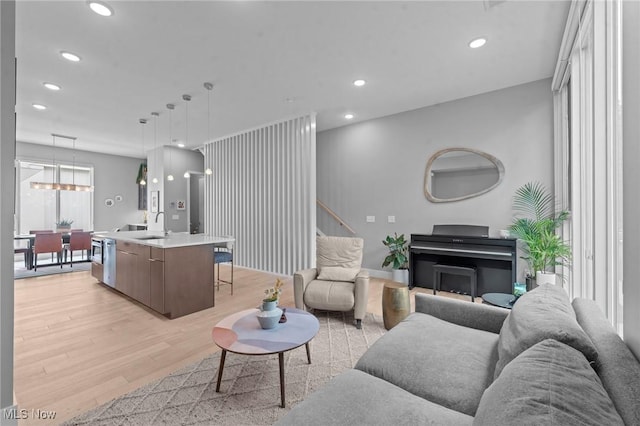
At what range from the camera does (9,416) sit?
63.6 inches

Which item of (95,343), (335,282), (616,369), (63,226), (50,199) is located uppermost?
(50,199)

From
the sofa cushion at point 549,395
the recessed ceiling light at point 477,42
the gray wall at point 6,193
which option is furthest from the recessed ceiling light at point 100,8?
the sofa cushion at point 549,395

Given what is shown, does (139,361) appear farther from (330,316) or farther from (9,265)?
A: (330,316)

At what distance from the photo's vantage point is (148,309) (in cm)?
362

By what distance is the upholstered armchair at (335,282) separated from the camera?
298cm

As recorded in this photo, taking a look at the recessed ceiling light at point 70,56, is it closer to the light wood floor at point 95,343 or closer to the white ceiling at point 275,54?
the white ceiling at point 275,54

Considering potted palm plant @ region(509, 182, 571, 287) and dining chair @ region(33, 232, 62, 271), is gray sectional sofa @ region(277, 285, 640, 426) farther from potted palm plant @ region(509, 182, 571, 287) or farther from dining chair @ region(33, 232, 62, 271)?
dining chair @ region(33, 232, 62, 271)

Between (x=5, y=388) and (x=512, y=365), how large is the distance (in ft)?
8.62

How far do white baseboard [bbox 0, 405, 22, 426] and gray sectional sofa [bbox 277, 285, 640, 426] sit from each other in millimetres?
1772

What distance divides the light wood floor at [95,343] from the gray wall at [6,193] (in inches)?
14.7

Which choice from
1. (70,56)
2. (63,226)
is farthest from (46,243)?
(70,56)

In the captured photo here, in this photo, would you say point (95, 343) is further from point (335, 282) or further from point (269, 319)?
point (335, 282)

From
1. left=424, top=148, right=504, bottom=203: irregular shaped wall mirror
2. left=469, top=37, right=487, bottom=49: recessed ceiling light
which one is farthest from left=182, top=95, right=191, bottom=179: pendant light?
left=424, top=148, right=504, bottom=203: irregular shaped wall mirror

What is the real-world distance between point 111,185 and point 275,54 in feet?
26.2
